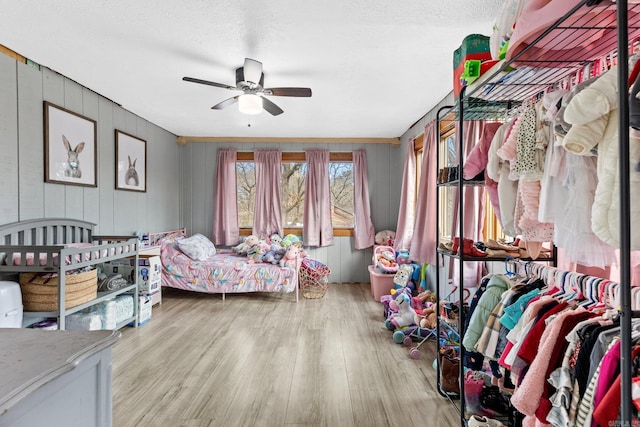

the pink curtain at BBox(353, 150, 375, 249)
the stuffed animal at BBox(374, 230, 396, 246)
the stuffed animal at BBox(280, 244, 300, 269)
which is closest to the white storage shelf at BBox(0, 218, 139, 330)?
the stuffed animal at BBox(280, 244, 300, 269)

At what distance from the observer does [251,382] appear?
2332 millimetres

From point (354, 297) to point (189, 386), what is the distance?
2748 mm

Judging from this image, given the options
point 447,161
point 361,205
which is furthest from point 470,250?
point 361,205

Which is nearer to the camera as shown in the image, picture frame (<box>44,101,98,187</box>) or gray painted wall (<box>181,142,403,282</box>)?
picture frame (<box>44,101,98,187</box>)

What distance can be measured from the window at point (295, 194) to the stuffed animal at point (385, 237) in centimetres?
50

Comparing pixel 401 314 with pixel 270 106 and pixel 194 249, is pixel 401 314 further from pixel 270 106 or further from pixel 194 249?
pixel 194 249

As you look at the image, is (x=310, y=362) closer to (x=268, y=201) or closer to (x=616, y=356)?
(x=616, y=356)

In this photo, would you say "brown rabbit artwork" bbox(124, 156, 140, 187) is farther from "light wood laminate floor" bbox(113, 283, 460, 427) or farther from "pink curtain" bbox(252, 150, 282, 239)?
"pink curtain" bbox(252, 150, 282, 239)

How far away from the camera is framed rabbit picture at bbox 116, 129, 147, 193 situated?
3.96 metres

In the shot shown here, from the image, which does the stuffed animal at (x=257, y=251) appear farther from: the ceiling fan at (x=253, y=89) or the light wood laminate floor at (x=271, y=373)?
the ceiling fan at (x=253, y=89)

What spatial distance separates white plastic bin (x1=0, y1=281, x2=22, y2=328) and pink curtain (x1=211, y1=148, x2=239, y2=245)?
317 centimetres

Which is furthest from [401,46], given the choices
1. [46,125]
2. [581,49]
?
[46,125]

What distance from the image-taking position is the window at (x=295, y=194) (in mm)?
5711

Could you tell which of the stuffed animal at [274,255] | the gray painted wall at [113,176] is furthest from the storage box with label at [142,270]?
the stuffed animal at [274,255]
